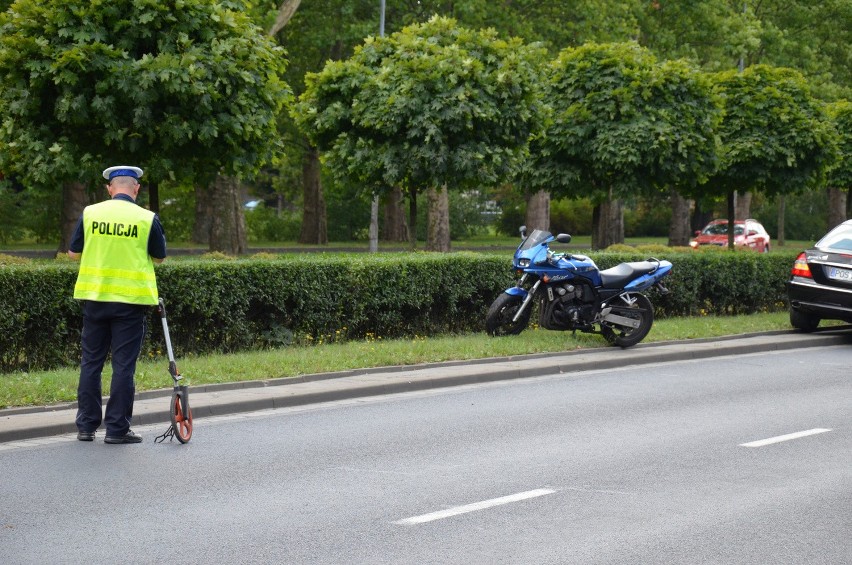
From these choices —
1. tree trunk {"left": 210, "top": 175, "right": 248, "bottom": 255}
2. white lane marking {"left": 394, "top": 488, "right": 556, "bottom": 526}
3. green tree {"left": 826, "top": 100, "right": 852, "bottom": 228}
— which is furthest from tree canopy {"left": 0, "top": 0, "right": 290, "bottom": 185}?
green tree {"left": 826, "top": 100, "right": 852, "bottom": 228}

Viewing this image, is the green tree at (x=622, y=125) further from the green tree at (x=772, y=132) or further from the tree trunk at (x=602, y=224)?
the tree trunk at (x=602, y=224)

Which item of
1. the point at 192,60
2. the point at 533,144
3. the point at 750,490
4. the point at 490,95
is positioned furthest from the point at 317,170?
the point at 750,490

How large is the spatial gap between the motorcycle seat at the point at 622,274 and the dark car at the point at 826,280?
304 centimetres

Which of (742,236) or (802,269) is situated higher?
(802,269)

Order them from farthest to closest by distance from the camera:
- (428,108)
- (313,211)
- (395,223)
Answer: (395,223) → (313,211) → (428,108)

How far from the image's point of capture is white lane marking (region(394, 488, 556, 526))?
21.6 feet

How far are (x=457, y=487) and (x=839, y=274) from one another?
1112cm

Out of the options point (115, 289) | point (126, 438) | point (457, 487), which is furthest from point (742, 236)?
point (457, 487)

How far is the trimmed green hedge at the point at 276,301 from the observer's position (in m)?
11.9

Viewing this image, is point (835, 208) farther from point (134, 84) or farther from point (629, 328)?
point (134, 84)

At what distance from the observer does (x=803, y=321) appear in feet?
59.5

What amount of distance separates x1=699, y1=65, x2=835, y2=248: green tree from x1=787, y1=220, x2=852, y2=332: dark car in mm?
6949

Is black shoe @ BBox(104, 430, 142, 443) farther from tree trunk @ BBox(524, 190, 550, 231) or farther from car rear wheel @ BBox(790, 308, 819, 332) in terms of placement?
tree trunk @ BBox(524, 190, 550, 231)

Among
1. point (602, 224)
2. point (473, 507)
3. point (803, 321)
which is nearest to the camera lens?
point (473, 507)
